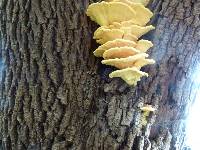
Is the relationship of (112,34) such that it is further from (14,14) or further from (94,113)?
(14,14)

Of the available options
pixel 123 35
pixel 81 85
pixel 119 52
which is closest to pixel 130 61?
pixel 119 52

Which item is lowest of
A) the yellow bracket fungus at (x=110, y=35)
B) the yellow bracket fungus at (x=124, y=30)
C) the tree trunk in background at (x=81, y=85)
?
the tree trunk in background at (x=81, y=85)

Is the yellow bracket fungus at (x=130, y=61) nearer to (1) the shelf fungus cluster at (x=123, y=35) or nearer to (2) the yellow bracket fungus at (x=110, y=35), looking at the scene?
(1) the shelf fungus cluster at (x=123, y=35)

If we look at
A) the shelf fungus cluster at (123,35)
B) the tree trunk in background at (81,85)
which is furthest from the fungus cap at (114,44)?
the tree trunk in background at (81,85)

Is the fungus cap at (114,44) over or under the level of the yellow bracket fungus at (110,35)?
under

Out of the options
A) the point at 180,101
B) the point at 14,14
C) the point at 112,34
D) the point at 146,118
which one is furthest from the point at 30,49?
the point at 180,101
